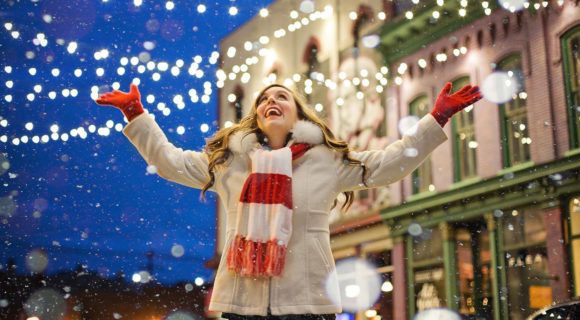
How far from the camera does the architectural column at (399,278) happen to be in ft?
35.5

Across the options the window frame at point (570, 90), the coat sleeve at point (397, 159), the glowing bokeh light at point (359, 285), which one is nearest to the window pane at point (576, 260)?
the window frame at point (570, 90)

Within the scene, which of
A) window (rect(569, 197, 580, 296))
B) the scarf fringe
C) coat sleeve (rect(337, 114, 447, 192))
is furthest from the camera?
window (rect(569, 197, 580, 296))

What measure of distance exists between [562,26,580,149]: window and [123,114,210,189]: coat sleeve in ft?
21.7

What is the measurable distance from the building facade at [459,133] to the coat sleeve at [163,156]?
500 cm

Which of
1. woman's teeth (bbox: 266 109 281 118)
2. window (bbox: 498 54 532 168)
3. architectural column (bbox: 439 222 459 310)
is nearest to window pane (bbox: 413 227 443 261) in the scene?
architectural column (bbox: 439 222 459 310)

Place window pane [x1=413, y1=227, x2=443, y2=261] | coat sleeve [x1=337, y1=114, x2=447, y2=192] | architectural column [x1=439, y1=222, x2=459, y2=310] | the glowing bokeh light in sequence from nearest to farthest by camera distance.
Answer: coat sleeve [x1=337, y1=114, x2=447, y2=192]
architectural column [x1=439, y1=222, x2=459, y2=310]
window pane [x1=413, y1=227, x2=443, y2=261]
the glowing bokeh light

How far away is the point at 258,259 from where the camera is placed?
2.75 m

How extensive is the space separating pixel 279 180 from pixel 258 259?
1.20ft

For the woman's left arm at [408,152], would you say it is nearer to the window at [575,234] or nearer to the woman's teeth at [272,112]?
the woman's teeth at [272,112]

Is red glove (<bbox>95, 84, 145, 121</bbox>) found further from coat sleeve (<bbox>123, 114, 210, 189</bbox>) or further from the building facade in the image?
the building facade

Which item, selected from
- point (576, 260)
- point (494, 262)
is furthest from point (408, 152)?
point (494, 262)

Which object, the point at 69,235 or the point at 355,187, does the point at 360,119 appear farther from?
the point at 355,187

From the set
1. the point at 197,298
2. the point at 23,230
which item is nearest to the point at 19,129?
the point at 23,230

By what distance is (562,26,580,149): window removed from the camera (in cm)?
831
